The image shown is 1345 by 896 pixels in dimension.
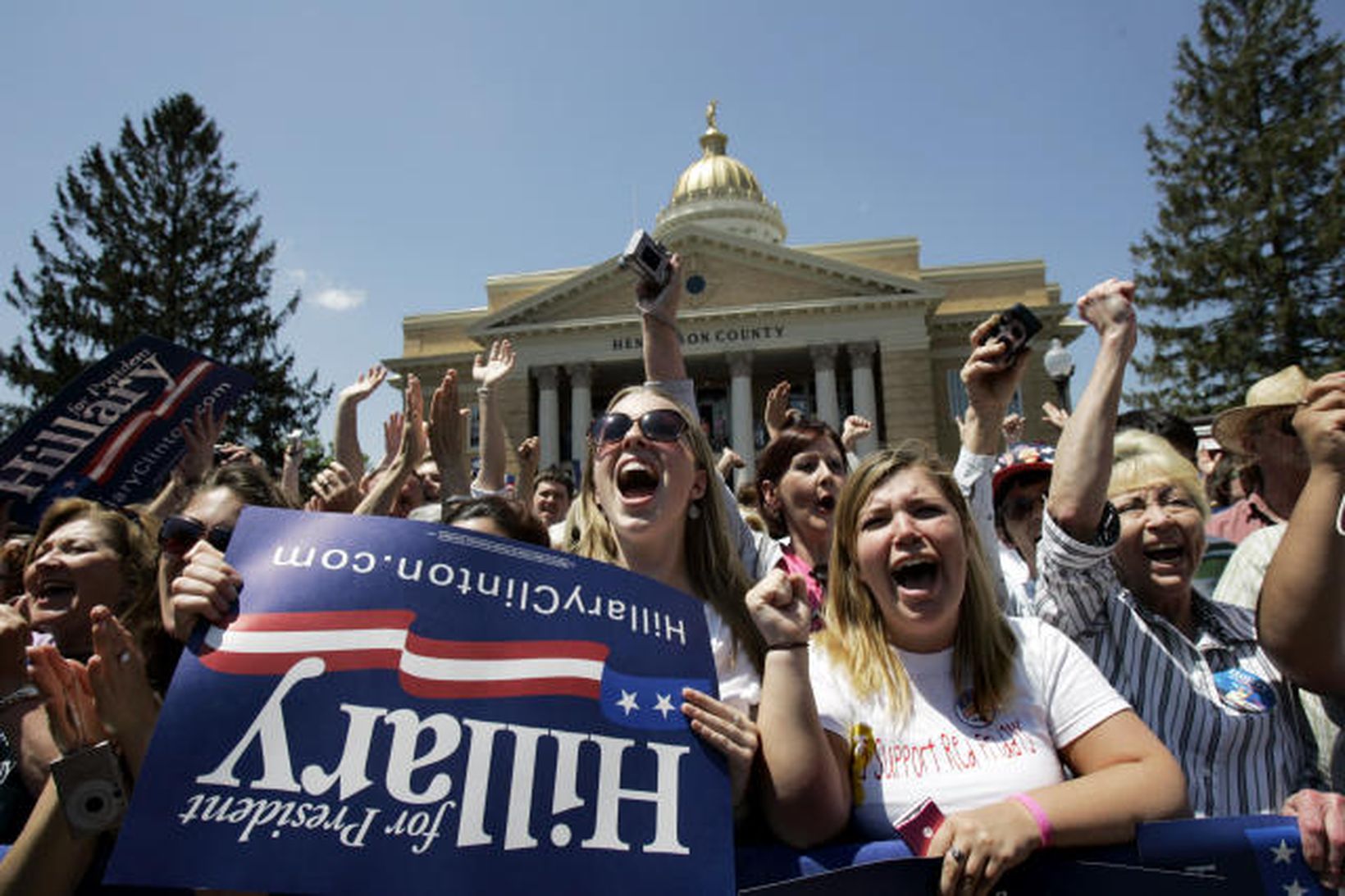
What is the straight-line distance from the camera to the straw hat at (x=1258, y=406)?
2.99 m

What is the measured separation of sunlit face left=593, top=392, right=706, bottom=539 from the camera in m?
2.76

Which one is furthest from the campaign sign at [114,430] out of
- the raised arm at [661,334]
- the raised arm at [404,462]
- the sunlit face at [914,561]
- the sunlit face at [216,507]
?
the sunlit face at [914,561]

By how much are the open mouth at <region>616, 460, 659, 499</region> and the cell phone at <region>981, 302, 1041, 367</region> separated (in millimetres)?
1316

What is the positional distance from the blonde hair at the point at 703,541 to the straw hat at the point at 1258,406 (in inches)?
70.3

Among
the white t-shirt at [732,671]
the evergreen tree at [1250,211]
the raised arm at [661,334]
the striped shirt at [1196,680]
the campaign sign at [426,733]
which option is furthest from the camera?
the evergreen tree at [1250,211]

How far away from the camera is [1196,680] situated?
8.21ft

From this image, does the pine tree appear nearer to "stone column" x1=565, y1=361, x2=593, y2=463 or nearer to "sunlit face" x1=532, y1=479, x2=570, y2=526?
"stone column" x1=565, y1=361, x2=593, y2=463

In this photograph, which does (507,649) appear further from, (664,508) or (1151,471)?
(1151,471)

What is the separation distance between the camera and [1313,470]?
225 centimetres

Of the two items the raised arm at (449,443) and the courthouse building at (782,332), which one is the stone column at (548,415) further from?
the raised arm at (449,443)

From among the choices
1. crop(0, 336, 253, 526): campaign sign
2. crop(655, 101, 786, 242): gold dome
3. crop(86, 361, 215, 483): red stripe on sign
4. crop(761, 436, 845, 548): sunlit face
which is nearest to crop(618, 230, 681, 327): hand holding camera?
crop(761, 436, 845, 548): sunlit face

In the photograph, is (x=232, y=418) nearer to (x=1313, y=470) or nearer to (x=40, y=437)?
(x=40, y=437)

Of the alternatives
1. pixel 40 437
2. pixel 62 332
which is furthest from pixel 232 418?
pixel 40 437

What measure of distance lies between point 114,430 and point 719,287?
110 ft
